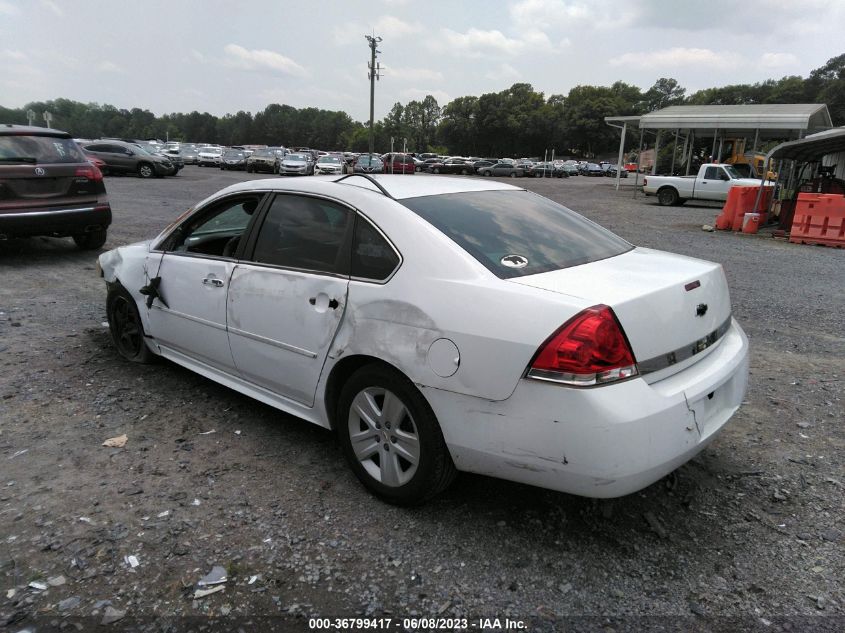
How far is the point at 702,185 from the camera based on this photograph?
2188 centimetres

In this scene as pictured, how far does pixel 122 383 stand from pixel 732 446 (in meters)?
4.09

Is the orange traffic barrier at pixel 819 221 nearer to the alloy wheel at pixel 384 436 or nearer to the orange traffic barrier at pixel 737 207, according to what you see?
the orange traffic barrier at pixel 737 207

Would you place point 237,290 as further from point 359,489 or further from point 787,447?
point 787,447

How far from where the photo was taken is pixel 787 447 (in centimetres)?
353

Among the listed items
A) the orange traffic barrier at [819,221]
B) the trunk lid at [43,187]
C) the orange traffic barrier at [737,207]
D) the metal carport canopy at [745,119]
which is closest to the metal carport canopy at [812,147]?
the orange traffic barrier at [737,207]

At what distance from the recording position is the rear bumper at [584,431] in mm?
2250

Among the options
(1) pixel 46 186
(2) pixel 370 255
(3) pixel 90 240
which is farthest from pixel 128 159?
(2) pixel 370 255

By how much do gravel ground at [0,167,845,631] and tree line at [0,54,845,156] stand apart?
7192 cm

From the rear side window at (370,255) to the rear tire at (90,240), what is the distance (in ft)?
25.0

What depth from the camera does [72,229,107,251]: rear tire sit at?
30.2 feet

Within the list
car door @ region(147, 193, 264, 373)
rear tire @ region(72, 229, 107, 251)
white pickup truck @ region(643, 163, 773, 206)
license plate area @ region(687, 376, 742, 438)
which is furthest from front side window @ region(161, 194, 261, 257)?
white pickup truck @ region(643, 163, 773, 206)

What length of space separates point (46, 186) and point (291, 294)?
6.43 m

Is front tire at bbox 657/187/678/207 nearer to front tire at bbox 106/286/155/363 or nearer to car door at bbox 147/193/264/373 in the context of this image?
car door at bbox 147/193/264/373

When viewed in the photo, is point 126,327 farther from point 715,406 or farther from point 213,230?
point 715,406
